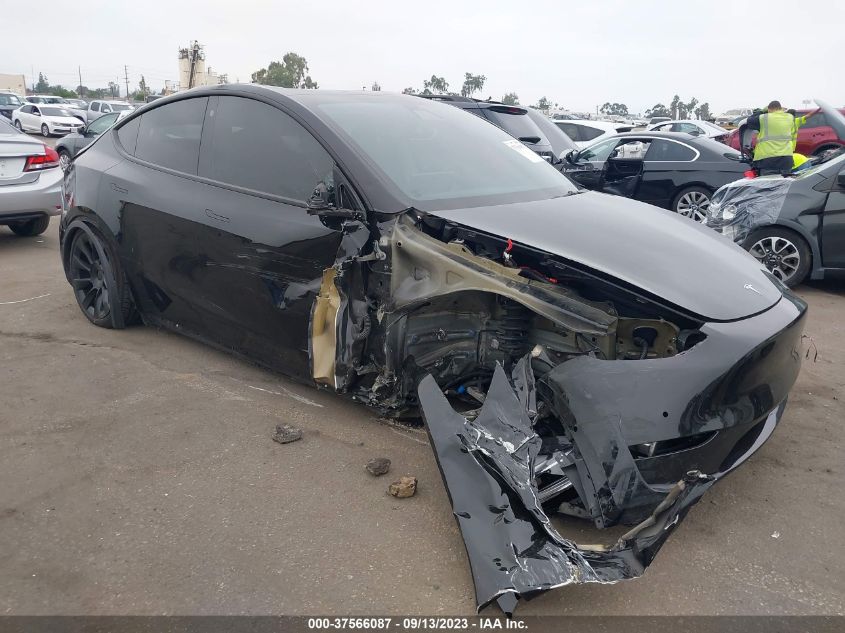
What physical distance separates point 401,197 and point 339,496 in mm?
1380

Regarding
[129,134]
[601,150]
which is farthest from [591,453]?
[601,150]

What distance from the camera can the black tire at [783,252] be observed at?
247 inches

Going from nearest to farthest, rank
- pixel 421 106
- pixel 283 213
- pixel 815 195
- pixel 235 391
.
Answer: pixel 283 213, pixel 235 391, pixel 421 106, pixel 815 195

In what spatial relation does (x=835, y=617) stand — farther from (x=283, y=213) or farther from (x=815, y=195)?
(x=815, y=195)

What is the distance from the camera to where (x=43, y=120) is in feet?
89.0

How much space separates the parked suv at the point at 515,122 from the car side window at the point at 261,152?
15.8 feet

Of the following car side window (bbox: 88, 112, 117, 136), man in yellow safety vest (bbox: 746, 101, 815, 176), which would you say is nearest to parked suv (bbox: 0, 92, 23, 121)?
car side window (bbox: 88, 112, 117, 136)

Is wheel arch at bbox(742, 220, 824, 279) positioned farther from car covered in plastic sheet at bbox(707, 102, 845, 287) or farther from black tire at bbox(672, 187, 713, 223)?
black tire at bbox(672, 187, 713, 223)

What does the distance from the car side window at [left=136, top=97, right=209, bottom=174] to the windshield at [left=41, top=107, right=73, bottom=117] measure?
2719 cm

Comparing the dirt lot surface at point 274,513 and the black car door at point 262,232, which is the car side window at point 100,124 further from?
the black car door at point 262,232

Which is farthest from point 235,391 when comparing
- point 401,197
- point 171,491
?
point 401,197

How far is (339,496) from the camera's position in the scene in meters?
2.97

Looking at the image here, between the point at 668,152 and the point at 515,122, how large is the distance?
2.15 m

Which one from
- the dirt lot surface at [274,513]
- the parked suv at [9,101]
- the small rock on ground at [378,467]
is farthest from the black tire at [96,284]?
the parked suv at [9,101]
